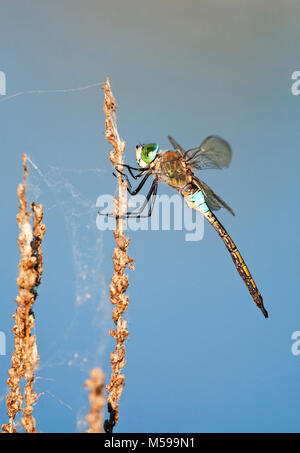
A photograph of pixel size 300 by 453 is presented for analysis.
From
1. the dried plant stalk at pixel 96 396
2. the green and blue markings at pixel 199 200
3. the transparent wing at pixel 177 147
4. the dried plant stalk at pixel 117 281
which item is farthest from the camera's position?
the green and blue markings at pixel 199 200

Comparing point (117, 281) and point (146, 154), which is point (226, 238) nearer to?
point (146, 154)

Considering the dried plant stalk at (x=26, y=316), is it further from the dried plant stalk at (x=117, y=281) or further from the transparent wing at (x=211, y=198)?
the transparent wing at (x=211, y=198)

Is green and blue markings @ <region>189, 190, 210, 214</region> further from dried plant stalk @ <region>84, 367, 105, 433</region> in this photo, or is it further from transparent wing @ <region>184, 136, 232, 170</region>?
dried plant stalk @ <region>84, 367, 105, 433</region>


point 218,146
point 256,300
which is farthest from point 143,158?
point 256,300

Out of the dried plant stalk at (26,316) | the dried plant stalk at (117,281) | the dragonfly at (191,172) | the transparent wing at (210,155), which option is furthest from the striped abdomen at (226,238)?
the dried plant stalk at (26,316)

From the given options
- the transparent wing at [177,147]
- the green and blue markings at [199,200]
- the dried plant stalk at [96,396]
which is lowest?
the dried plant stalk at [96,396]

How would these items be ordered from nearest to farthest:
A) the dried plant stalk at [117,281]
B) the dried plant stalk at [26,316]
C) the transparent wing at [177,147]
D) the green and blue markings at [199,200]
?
the dried plant stalk at [26,316] < the dried plant stalk at [117,281] < the transparent wing at [177,147] < the green and blue markings at [199,200]

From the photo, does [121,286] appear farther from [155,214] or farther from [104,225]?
[155,214]
